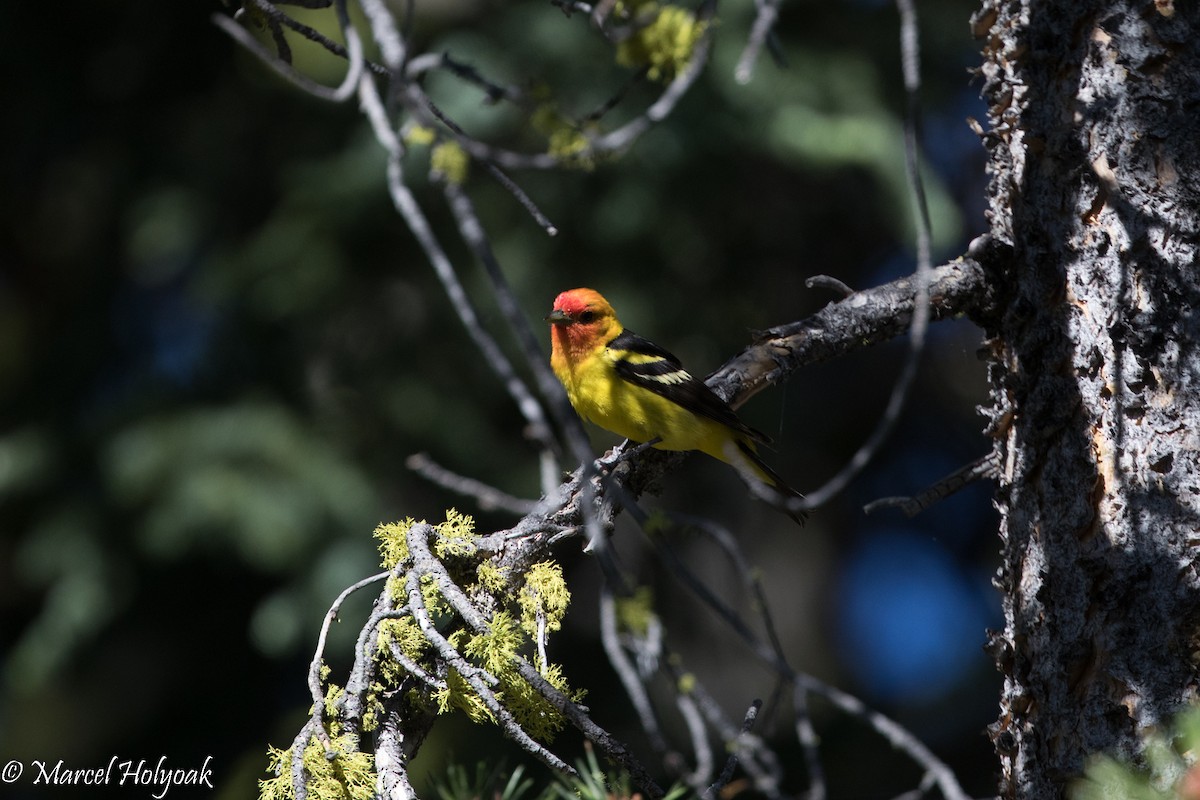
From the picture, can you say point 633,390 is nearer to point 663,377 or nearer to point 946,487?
point 663,377

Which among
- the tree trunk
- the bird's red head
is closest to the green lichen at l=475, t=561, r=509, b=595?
the tree trunk

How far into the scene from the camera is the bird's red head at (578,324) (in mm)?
4469

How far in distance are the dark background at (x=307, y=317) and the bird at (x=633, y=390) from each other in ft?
6.08

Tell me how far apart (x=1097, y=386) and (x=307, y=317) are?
508 centimetres

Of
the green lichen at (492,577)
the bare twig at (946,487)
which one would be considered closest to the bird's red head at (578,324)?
the bare twig at (946,487)

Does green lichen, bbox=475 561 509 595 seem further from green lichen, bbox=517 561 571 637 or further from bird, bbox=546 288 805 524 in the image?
bird, bbox=546 288 805 524

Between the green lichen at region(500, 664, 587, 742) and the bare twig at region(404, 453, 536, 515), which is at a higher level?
the bare twig at region(404, 453, 536, 515)

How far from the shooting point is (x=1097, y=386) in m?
2.48

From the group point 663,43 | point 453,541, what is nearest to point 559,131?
point 663,43

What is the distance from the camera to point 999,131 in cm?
280

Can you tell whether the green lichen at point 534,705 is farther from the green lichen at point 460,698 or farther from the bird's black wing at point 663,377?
the bird's black wing at point 663,377

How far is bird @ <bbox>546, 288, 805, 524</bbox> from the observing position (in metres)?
4.03

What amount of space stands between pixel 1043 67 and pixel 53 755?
313 inches

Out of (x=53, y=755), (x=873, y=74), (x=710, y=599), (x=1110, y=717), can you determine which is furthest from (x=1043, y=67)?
(x=53, y=755)
